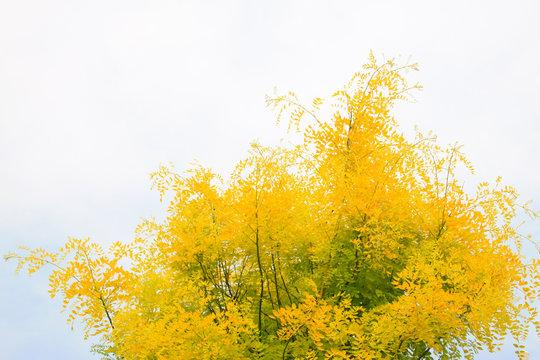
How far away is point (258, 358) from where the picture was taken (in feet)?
21.5

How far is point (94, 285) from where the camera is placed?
25.5ft

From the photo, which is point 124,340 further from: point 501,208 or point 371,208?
point 501,208

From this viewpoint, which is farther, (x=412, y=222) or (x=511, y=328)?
(x=412, y=222)

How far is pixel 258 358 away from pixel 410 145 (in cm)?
384

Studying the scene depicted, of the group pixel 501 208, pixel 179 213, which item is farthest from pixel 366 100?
pixel 179 213

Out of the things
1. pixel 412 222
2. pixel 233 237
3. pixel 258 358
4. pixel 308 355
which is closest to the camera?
pixel 308 355

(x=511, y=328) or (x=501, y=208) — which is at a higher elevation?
(x=501, y=208)

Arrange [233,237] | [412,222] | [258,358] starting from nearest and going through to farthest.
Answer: [258,358] < [233,237] < [412,222]

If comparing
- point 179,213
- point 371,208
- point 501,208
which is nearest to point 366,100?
point 371,208

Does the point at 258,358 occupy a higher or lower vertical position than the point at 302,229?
lower

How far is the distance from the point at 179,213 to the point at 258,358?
247 cm

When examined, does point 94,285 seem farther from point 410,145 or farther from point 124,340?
point 410,145

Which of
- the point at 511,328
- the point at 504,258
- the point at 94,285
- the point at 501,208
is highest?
the point at 94,285

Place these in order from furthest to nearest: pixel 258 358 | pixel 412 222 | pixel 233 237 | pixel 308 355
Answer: pixel 412 222 < pixel 233 237 < pixel 258 358 < pixel 308 355
